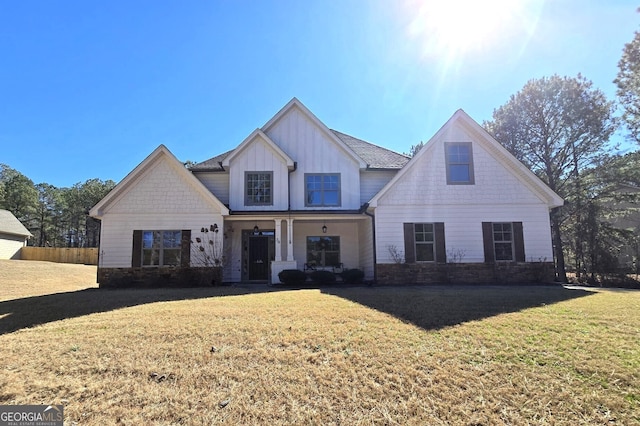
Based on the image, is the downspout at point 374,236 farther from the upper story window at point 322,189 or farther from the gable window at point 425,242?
the upper story window at point 322,189

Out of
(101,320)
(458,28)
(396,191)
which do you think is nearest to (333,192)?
(396,191)

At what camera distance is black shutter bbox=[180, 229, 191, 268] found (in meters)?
14.3

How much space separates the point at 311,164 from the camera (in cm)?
1642

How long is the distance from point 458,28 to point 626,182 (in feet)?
49.7

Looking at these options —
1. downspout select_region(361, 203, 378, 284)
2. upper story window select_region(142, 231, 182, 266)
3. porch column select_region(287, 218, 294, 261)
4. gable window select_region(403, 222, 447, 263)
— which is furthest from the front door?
gable window select_region(403, 222, 447, 263)

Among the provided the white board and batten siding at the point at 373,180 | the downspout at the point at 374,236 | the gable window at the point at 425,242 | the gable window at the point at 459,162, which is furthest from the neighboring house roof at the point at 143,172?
the gable window at the point at 459,162

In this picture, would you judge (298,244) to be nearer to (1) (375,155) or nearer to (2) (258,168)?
(2) (258,168)

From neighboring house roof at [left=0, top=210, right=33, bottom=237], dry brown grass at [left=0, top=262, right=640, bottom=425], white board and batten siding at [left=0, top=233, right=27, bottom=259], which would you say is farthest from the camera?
neighboring house roof at [left=0, top=210, right=33, bottom=237]

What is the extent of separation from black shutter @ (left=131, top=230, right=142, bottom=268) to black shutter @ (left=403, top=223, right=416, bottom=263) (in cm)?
1080

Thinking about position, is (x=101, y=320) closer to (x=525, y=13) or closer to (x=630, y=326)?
(x=630, y=326)

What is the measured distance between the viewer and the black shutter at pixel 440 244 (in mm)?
13836

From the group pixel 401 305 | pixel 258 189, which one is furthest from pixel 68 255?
pixel 401 305

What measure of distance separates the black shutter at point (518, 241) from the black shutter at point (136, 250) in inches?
599

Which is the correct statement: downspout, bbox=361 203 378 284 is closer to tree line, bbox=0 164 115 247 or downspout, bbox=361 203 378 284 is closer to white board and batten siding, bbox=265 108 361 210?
white board and batten siding, bbox=265 108 361 210
